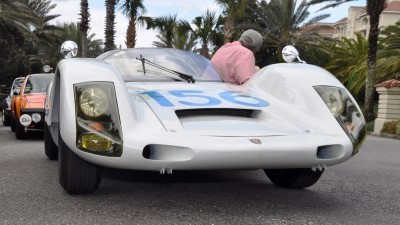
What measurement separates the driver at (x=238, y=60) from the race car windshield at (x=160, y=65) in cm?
8

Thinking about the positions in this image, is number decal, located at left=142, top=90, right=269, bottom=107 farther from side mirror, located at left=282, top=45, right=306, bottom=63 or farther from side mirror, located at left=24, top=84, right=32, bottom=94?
side mirror, located at left=24, top=84, right=32, bottom=94

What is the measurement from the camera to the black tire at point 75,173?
122 inches

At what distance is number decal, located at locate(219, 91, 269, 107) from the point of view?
3479 mm

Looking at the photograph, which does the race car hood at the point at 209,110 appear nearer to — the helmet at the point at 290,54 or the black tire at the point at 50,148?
the helmet at the point at 290,54

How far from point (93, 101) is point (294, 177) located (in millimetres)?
1673

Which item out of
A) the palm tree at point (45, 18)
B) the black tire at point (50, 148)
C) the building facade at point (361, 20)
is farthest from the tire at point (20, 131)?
the building facade at point (361, 20)

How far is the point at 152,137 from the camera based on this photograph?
9.34 feet

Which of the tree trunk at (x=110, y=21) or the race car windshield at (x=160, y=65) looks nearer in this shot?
the race car windshield at (x=160, y=65)

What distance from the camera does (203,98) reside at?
3439 millimetres

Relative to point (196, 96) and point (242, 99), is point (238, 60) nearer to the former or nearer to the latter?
point (242, 99)

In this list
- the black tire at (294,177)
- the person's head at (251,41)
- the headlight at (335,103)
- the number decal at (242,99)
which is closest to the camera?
the headlight at (335,103)

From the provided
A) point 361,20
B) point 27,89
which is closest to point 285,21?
point 27,89

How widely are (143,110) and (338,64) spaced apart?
31266mm

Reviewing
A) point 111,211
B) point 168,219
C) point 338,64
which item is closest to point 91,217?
point 111,211
